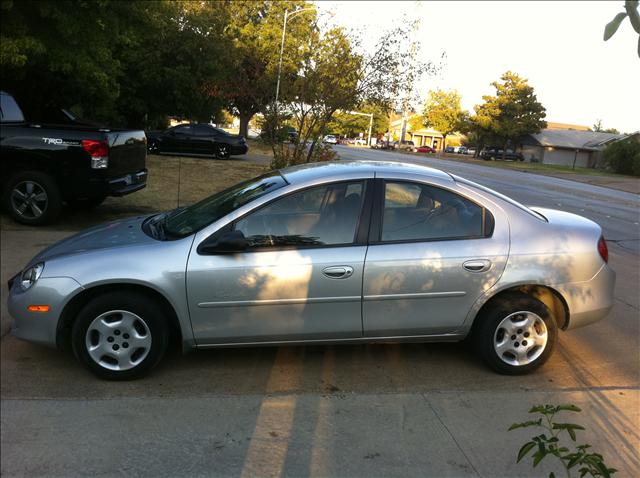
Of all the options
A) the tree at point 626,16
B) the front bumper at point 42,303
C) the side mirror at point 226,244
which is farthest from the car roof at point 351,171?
the tree at point 626,16

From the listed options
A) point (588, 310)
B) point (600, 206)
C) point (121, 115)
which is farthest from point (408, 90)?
point (121, 115)

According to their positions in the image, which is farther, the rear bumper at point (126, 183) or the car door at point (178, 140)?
the car door at point (178, 140)

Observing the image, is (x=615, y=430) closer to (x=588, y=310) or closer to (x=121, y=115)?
(x=588, y=310)

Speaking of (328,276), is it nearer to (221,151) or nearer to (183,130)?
(221,151)

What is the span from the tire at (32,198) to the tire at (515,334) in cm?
627

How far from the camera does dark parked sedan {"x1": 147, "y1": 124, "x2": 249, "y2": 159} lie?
71.7 ft

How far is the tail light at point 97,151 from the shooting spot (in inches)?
Answer: 298

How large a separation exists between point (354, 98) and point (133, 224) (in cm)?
1005

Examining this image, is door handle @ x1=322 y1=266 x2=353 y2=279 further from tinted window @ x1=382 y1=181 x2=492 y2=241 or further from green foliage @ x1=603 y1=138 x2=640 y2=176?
green foliage @ x1=603 y1=138 x2=640 y2=176

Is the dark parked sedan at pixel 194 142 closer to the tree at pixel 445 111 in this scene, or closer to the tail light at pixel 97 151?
the tail light at pixel 97 151

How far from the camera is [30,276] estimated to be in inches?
149

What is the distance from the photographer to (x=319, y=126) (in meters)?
14.4

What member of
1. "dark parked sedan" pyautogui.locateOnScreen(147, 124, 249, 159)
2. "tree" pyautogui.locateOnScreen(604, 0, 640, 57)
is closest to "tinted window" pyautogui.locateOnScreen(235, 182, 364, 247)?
"tree" pyautogui.locateOnScreen(604, 0, 640, 57)

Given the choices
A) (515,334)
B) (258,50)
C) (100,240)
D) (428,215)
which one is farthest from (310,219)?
(258,50)
